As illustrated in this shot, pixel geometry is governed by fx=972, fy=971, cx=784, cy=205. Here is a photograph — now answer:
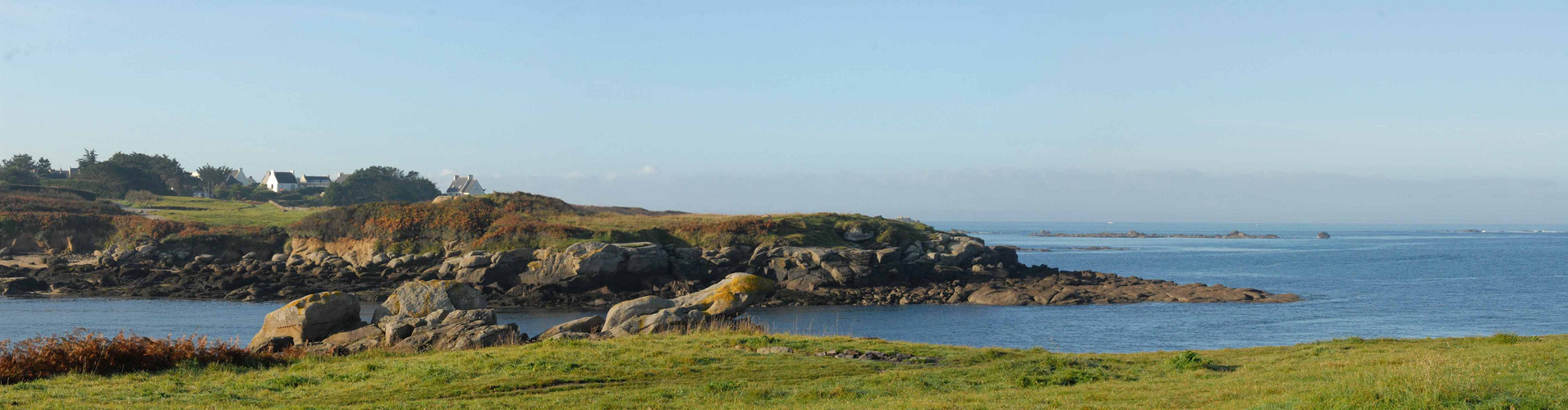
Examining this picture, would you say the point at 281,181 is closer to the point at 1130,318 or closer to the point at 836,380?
the point at 1130,318

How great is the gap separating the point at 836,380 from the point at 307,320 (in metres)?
13.8

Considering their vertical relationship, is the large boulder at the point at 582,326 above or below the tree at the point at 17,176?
below

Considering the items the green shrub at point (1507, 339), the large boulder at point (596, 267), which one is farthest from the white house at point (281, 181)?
the green shrub at point (1507, 339)

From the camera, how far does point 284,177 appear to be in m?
136

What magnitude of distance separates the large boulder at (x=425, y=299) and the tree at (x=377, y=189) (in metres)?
88.9

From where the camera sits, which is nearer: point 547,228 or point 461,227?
point 547,228

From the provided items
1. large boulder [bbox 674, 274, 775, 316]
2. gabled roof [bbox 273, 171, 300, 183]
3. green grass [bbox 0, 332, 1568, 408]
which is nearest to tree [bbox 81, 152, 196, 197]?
gabled roof [bbox 273, 171, 300, 183]

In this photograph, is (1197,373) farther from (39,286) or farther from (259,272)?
(39,286)

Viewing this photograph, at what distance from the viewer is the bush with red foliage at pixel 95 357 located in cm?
1519

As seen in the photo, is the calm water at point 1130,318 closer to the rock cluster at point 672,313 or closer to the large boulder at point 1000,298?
the large boulder at point 1000,298

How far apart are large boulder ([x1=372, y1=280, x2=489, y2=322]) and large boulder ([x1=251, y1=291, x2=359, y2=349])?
1772 millimetres

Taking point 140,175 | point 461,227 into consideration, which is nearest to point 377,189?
point 140,175

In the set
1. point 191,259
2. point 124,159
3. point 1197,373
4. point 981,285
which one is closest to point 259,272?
point 191,259

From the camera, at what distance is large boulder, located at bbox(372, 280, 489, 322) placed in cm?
2525
